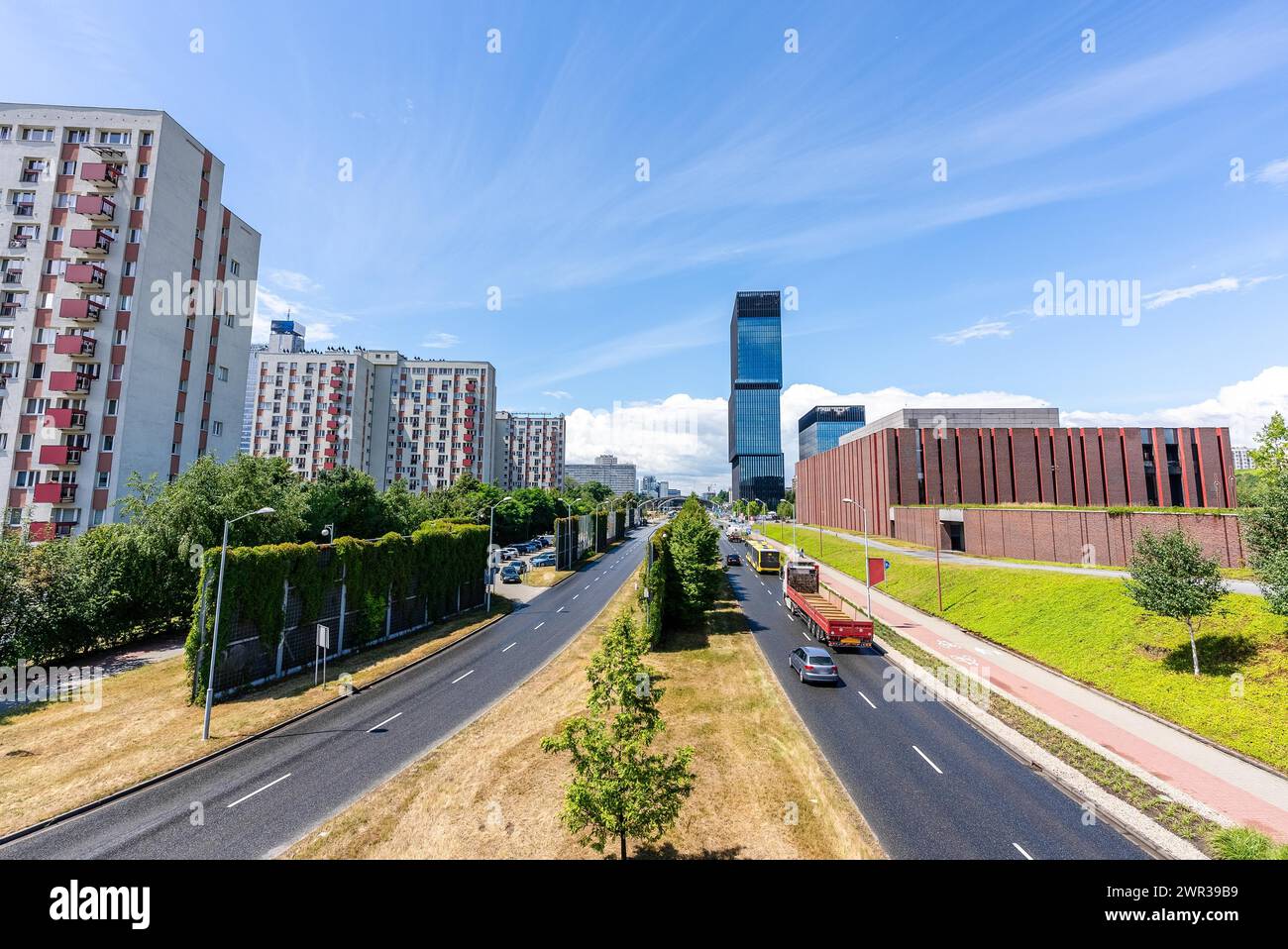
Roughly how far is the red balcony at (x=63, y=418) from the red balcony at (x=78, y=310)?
7719mm

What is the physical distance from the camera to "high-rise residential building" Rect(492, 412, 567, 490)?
151125 mm

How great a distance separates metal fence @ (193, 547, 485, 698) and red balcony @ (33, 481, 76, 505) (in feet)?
100

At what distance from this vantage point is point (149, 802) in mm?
16031

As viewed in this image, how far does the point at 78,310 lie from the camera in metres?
42.2

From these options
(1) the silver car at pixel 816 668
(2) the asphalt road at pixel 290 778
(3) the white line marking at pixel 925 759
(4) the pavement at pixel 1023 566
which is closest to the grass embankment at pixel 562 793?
(2) the asphalt road at pixel 290 778

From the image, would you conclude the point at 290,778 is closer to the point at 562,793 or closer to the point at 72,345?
the point at 562,793

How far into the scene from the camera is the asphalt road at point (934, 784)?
13.7 metres

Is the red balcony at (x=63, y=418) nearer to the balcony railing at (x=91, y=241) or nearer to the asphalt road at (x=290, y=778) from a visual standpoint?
the balcony railing at (x=91, y=241)

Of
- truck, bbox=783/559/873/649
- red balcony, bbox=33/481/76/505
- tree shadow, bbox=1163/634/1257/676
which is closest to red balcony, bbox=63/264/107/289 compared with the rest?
red balcony, bbox=33/481/76/505

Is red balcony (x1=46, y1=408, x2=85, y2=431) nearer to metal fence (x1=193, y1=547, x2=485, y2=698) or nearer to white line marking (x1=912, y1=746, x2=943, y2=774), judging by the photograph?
metal fence (x1=193, y1=547, x2=485, y2=698)

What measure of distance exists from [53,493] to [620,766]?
5327cm

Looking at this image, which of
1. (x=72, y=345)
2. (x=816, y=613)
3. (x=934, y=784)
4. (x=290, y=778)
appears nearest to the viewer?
(x=934, y=784)

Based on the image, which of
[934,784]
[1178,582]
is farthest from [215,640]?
[1178,582]
